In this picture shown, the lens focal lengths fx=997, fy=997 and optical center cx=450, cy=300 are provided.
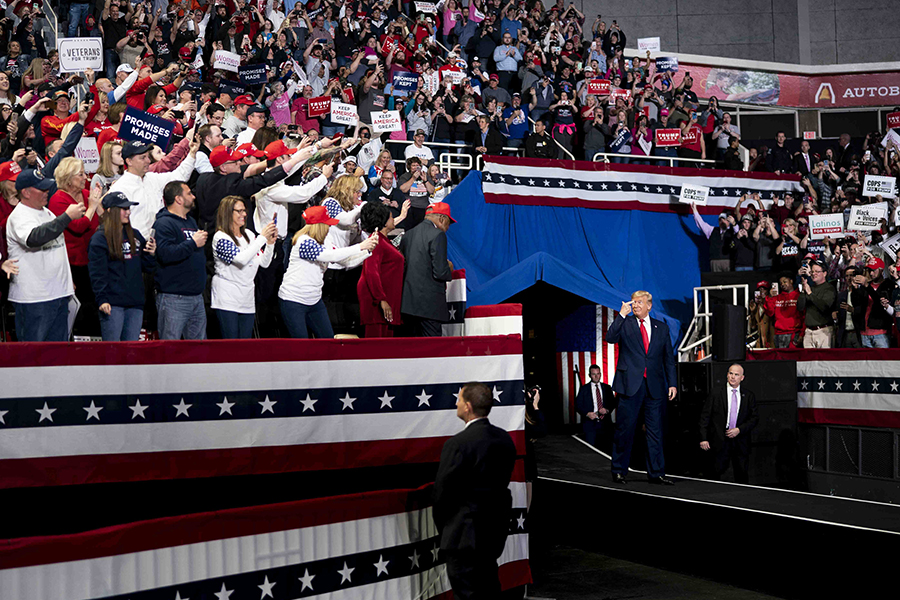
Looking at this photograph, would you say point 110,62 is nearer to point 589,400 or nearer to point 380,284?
point 380,284

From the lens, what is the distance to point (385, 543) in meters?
6.26

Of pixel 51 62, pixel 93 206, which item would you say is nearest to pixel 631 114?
pixel 51 62

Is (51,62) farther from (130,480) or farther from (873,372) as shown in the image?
(873,372)

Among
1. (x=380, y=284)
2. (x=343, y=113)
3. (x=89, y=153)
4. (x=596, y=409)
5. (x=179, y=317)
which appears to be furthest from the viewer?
(x=596, y=409)

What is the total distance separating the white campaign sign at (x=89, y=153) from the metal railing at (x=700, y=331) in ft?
29.9

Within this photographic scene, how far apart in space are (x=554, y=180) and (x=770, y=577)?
9.31 meters

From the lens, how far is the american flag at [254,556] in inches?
178

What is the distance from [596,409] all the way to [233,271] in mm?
8622

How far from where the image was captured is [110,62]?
14.1 meters

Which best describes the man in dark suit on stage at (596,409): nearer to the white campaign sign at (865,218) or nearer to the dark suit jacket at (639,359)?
the dark suit jacket at (639,359)

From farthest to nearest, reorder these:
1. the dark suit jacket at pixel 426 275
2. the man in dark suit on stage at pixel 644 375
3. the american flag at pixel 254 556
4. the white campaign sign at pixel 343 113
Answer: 1. the white campaign sign at pixel 343 113
2. the man in dark suit on stage at pixel 644 375
3. the dark suit jacket at pixel 426 275
4. the american flag at pixel 254 556

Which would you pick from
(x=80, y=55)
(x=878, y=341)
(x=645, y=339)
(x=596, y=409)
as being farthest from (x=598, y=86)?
(x=80, y=55)

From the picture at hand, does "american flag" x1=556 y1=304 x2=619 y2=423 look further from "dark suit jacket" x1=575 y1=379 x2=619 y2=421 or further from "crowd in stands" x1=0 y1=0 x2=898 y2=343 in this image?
"crowd in stands" x1=0 y1=0 x2=898 y2=343

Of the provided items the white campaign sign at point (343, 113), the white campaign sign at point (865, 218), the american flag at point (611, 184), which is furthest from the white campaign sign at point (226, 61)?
the white campaign sign at point (865, 218)
